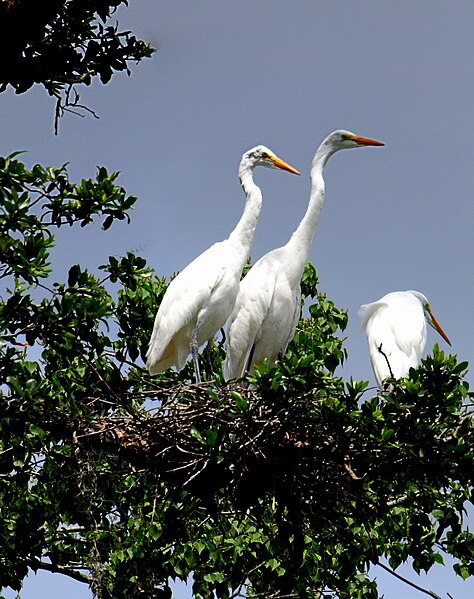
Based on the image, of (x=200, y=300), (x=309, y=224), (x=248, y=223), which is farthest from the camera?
(x=309, y=224)

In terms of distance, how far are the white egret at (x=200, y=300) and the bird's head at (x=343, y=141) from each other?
0.99 metres

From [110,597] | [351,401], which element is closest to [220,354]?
Result: [110,597]

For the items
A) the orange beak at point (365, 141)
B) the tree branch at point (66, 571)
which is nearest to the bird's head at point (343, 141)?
the orange beak at point (365, 141)

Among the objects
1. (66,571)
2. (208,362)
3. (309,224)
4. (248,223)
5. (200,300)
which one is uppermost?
(309,224)

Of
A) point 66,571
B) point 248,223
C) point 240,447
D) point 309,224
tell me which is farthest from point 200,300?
point 66,571

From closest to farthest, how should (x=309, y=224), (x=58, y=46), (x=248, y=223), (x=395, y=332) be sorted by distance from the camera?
(x=58, y=46) → (x=248, y=223) → (x=395, y=332) → (x=309, y=224)

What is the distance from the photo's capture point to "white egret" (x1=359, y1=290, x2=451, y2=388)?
6434mm

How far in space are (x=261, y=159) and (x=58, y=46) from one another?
2.99 metres

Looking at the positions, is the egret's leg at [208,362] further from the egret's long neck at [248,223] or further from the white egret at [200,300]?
the egret's long neck at [248,223]

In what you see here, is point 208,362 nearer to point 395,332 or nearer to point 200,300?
point 200,300

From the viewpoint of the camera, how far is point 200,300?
6.13 m

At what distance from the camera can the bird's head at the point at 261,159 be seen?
22.3ft

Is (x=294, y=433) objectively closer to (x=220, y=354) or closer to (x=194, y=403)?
(x=194, y=403)

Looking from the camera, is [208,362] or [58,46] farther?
[208,362]
